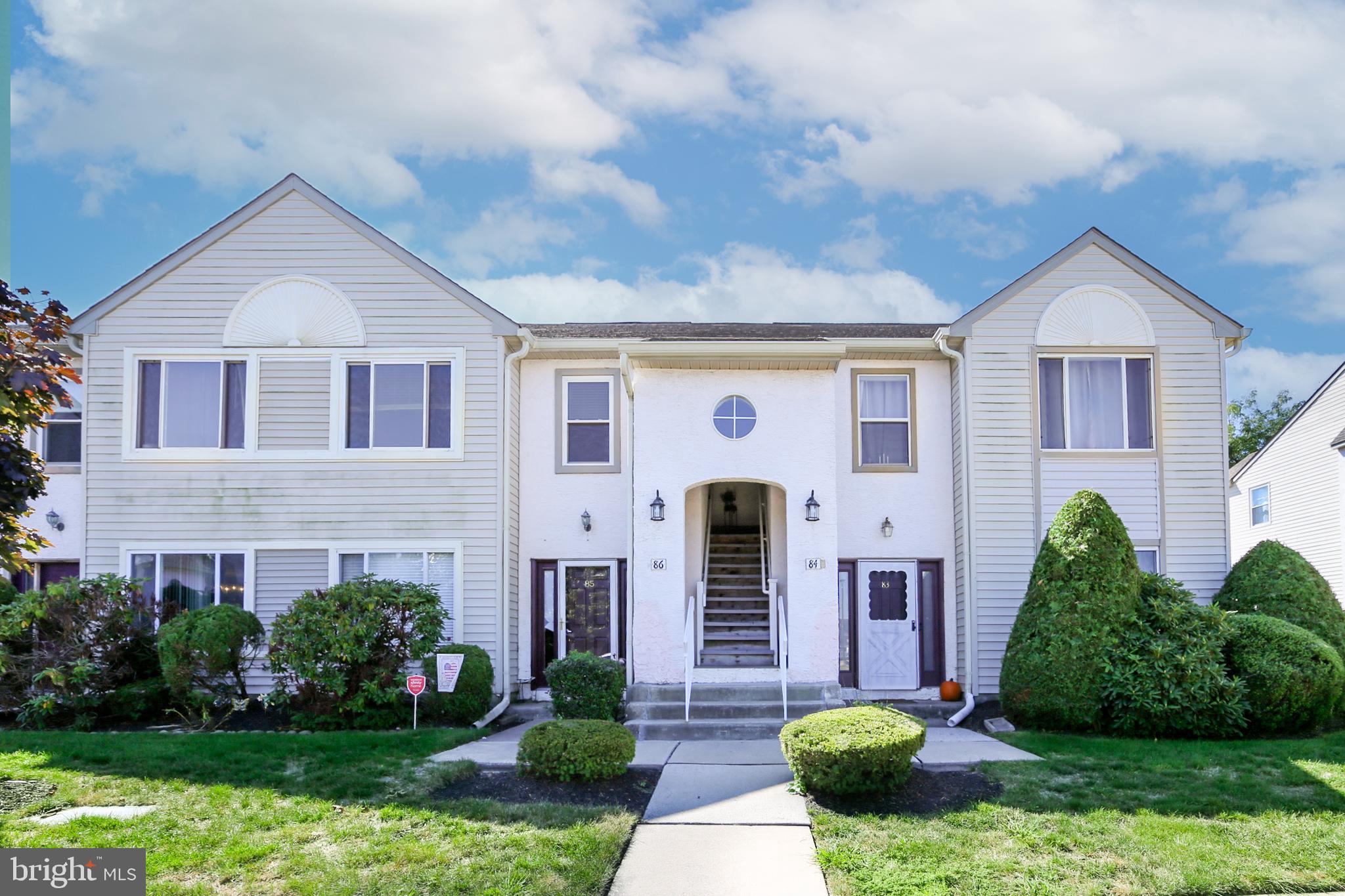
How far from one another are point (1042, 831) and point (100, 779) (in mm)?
7723

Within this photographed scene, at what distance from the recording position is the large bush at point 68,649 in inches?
464

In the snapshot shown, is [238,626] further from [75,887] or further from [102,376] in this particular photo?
[75,887]

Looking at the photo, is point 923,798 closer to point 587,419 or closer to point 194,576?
point 587,419

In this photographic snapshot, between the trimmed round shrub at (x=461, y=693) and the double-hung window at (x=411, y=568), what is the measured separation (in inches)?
44.4

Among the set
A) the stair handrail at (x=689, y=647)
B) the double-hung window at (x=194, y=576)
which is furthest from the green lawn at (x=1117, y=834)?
the double-hung window at (x=194, y=576)

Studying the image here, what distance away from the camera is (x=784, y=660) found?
12164mm

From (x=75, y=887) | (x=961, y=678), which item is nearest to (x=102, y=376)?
(x=75, y=887)

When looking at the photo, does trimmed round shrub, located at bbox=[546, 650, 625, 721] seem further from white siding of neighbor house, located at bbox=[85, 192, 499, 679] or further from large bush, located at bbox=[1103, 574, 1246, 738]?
large bush, located at bbox=[1103, 574, 1246, 738]

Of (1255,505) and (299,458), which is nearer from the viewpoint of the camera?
(299,458)

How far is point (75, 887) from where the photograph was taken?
6152mm

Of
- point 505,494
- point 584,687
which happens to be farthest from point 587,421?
point 584,687

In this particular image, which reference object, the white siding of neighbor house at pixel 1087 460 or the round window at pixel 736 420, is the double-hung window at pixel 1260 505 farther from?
the round window at pixel 736 420

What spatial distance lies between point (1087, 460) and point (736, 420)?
204 inches

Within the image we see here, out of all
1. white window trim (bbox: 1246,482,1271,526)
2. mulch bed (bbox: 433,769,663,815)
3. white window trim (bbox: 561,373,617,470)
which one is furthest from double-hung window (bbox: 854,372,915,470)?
white window trim (bbox: 1246,482,1271,526)
